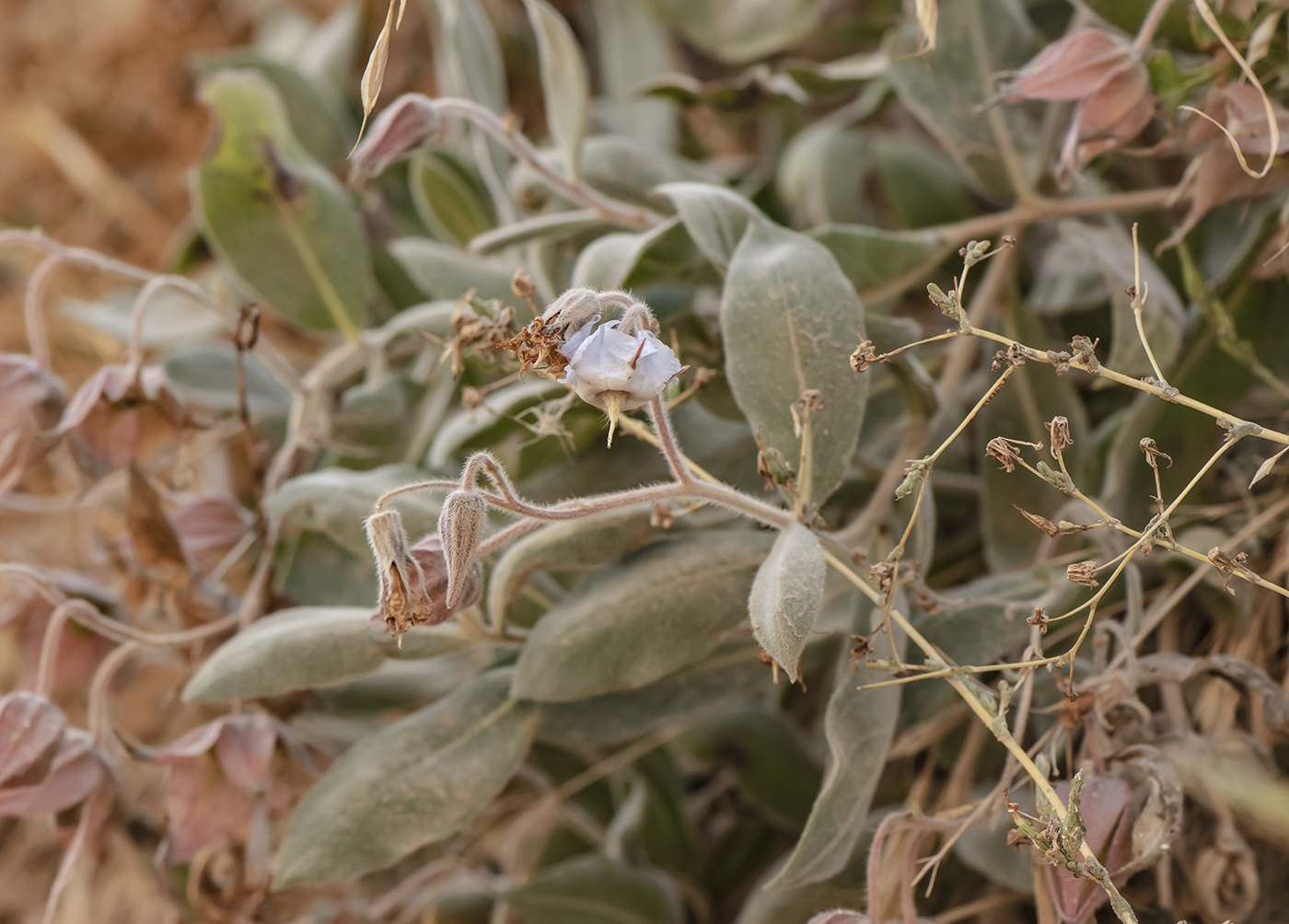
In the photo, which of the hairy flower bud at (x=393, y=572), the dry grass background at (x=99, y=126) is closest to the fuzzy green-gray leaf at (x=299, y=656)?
the hairy flower bud at (x=393, y=572)

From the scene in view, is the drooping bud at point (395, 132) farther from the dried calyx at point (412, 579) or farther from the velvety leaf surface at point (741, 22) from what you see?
the velvety leaf surface at point (741, 22)

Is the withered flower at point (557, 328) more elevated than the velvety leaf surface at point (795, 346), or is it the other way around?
the withered flower at point (557, 328)

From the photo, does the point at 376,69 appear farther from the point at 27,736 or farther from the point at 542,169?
the point at 27,736

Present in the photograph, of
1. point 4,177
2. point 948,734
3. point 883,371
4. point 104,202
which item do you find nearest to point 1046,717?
point 948,734

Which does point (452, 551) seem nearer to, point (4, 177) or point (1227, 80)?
point (1227, 80)

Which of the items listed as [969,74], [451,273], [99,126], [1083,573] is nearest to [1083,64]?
[969,74]

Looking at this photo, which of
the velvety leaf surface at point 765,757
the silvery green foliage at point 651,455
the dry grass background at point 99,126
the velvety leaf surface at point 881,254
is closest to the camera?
the silvery green foliage at point 651,455
